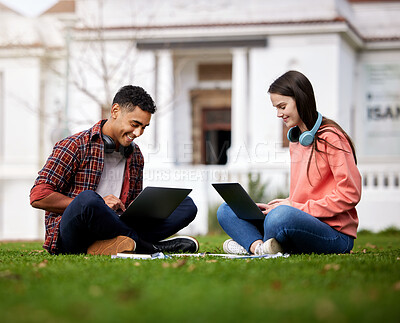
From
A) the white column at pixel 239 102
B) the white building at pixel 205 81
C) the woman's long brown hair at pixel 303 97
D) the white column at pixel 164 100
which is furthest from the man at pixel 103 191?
the white column at pixel 164 100

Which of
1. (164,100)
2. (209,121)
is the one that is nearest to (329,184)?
(164,100)

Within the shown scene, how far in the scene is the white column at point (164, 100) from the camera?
1950 centimetres

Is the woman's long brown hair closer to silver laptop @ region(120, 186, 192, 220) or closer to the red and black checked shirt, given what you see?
silver laptop @ region(120, 186, 192, 220)

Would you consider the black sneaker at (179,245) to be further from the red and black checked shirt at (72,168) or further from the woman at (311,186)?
the red and black checked shirt at (72,168)

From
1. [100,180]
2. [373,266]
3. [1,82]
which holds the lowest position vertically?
[373,266]

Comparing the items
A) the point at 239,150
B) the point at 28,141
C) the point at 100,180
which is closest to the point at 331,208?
the point at 100,180

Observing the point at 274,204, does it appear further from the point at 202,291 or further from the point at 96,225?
the point at 202,291

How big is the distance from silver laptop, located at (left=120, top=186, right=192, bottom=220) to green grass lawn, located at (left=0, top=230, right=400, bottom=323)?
26.7 inches

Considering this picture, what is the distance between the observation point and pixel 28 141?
21.3 meters

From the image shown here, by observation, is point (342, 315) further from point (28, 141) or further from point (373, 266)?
point (28, 141)

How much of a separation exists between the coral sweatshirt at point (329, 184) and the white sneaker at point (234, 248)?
2.37 feet

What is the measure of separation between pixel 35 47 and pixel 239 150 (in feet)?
24.3

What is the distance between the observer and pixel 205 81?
69.4 ft

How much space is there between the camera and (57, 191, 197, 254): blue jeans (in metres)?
5.40
